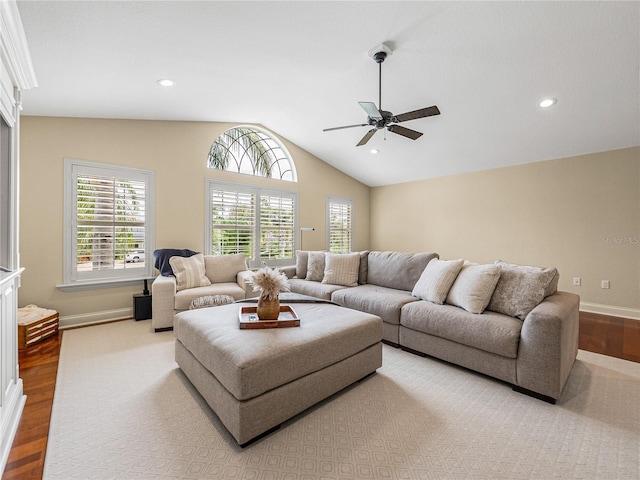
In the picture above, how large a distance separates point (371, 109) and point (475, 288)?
1.87m

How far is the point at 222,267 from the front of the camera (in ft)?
13.5

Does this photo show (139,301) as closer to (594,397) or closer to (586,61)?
(594,397)

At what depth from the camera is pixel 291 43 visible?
262cm

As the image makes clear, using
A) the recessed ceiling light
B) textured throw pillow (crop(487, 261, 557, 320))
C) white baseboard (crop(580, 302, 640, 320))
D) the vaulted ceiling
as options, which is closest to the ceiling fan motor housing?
the vaulted ceiling

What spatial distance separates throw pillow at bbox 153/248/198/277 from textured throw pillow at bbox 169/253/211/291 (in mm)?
168

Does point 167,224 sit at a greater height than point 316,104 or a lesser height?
lesser

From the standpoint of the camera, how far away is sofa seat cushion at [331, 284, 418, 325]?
9.63 feet

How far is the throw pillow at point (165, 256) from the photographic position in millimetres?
3803

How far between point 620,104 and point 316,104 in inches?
136

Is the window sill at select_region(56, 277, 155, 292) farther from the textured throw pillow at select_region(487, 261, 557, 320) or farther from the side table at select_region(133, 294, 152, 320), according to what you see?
the textured throw pillow at select_region(487, 261, 557, 320)

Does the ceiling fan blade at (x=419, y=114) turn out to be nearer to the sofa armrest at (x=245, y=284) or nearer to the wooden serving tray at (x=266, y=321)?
the wooden serving tray at (x=266, y=321)

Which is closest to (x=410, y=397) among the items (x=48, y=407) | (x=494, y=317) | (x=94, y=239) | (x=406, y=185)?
(x=494, y=317)

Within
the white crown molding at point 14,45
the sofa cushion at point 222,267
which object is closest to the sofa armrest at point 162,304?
the sofa cushion at point 222,267

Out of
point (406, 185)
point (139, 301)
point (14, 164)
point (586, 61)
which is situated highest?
point (586, 61)
